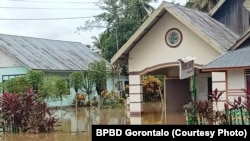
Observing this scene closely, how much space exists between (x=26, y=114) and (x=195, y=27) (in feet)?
28.9

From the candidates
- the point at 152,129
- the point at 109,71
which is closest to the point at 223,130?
the point at 152,129

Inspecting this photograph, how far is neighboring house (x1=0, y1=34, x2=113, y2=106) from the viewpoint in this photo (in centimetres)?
3344

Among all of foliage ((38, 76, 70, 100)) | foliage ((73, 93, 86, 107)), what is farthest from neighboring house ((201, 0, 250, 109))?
foliage ((73, 93, 86, 107))

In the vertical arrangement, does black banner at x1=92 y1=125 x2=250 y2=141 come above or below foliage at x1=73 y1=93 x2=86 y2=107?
above

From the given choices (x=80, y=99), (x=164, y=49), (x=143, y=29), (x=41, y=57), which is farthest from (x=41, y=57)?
(x=164, y=49)

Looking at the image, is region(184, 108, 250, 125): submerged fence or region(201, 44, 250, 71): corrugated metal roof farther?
region(201, 44, 250, 71): corrugated metal roof

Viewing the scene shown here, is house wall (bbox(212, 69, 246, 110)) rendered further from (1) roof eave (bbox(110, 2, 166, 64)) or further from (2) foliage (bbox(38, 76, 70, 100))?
(2) foliage (bbox(38, 76, 70, 100))

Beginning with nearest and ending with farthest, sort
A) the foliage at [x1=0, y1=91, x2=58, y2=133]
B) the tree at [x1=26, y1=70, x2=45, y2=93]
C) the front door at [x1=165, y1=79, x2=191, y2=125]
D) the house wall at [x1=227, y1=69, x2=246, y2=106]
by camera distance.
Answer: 1. the foliage at [x1=0, y1=91, x2=58, y2=133]
2. the house wall at [x1=227, y1=69, x2=246, y2=106]
3. the front door at [x1=165, y1=79, x2=191, y2=125]
4. the tree at [x1=26, y1=70, x2=45, y2=93]

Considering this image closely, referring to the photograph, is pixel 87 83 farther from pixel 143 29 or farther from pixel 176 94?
pixel 143 29

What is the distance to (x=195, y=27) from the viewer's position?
69.0 ft

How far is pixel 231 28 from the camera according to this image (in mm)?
24391

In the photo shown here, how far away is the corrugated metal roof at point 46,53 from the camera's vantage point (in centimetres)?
3391

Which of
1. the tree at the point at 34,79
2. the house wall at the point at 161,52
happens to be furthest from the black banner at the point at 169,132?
the tree at the point at 34,79

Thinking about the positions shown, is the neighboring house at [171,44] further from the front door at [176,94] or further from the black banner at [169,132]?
the black banner at [169,132]
